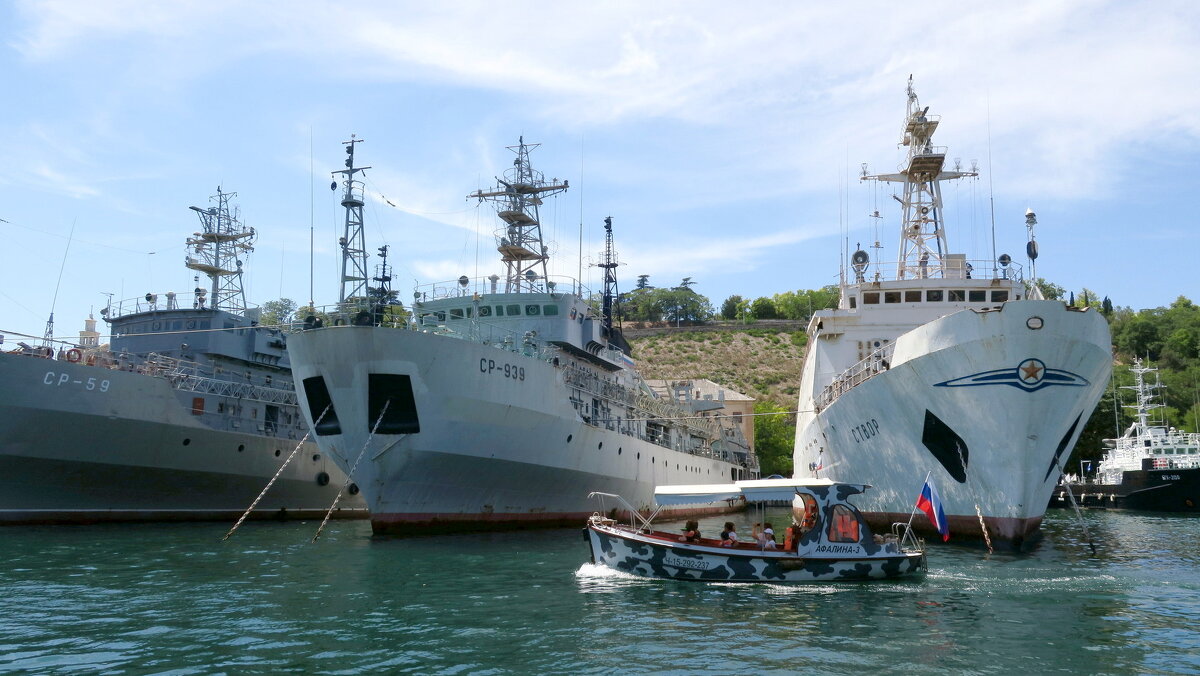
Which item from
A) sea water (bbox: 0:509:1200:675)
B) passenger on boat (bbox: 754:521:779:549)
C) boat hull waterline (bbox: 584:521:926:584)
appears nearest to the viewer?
sea water (bbox: 0:509:1200:675)

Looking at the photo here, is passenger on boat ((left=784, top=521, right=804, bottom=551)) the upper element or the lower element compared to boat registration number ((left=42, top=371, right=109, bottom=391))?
lower

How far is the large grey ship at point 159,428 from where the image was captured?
24812 millimetres

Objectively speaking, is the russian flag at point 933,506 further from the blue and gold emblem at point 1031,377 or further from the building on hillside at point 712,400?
the building on hillside at point 712,400

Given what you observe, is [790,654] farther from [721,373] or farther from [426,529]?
[721,373]

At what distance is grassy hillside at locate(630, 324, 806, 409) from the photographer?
103812 mm

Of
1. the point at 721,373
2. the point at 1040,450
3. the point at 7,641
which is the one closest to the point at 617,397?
the point at 1040,450

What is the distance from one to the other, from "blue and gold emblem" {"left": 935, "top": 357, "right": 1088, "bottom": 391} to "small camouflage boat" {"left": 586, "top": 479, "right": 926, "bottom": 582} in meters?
4.72

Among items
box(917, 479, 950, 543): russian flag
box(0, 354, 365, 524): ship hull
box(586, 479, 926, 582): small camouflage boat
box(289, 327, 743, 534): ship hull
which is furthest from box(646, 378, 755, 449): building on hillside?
box(586, 479, 926, 582): small camouflage boat

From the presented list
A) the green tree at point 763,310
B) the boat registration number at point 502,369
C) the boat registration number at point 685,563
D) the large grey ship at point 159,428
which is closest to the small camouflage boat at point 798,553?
the boat registration number at point 685,563

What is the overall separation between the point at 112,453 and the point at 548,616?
20.2 m

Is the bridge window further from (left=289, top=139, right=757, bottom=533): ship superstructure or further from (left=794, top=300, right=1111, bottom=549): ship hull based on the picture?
Answer: (left=289, top=139, right=757, bottom=533): ship superstructure

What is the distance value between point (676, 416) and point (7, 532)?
2931 cm

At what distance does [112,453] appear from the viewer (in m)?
26.4

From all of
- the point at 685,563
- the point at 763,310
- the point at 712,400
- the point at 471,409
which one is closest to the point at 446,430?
the point at 471,409
